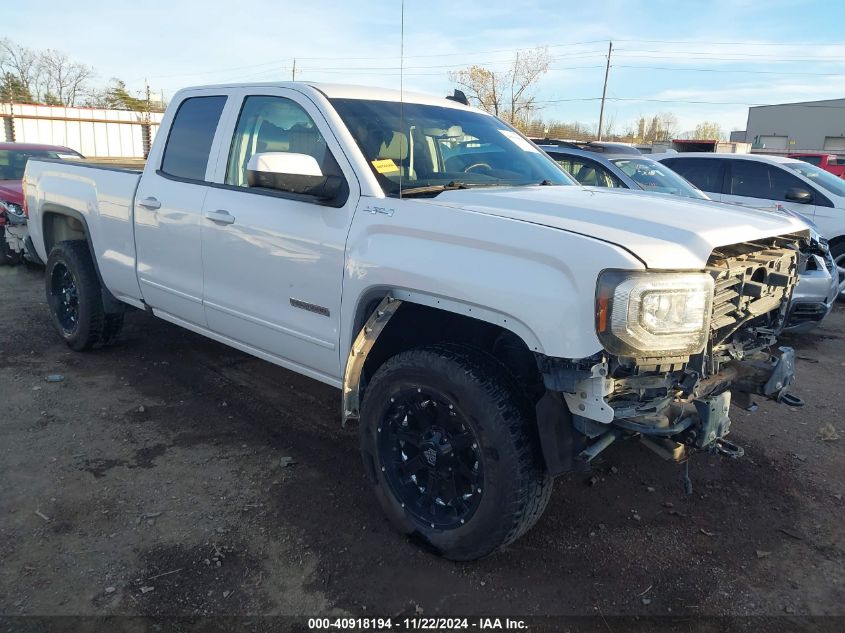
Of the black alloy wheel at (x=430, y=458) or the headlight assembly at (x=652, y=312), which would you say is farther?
the black alloy wheel at (x=430, y=458)

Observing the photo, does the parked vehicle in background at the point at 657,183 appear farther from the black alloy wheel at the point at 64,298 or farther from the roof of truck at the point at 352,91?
the black alloy wheel at the point at 64,298

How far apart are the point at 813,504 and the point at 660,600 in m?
1.39

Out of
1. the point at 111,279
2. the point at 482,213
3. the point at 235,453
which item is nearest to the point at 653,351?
the point at 482,213

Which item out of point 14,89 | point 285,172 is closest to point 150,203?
point 285,172

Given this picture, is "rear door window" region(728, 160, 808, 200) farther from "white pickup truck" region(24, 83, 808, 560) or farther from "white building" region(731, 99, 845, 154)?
"white building" region(731, 99, 845, 154)

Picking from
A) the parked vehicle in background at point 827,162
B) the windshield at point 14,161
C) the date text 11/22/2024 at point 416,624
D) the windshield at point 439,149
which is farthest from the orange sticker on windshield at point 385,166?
the parked vehicle in background at point 827,162

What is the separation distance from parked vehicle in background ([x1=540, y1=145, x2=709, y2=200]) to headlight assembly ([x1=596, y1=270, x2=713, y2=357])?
5.30 metres

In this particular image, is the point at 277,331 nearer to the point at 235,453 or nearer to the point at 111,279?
the point at 235,453

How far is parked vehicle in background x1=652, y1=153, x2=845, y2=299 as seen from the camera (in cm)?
873

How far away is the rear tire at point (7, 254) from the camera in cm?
938

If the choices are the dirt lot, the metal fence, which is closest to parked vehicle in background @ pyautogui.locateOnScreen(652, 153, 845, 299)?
the dirt lot

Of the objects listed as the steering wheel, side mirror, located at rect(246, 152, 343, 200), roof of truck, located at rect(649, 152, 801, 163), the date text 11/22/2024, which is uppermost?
roof of truck, located at rect(649, 152, 801, 163)

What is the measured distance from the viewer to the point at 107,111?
139 ft

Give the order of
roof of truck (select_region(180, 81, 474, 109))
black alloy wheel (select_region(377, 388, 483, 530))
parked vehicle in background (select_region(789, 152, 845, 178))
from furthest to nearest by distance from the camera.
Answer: parked vehicle in background (select_region(789, 152, 845, 178)) < roof of truck (select_region(180, 81, 474, 109)) < black alloy wheel (select_region(377, 388, 483, 530))
